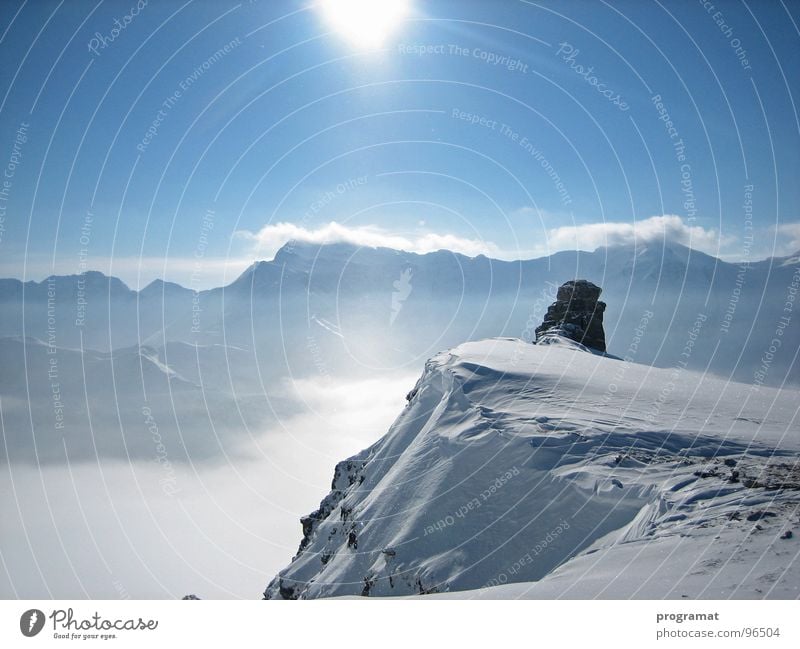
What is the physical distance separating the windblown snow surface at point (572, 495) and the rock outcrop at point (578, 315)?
18928 mm

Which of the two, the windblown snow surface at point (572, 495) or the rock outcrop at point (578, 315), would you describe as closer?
the windblown snow surface at point (572, 495)

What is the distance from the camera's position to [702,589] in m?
9.79

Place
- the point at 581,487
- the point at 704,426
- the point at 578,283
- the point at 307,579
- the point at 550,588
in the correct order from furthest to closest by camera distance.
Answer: the point at 578,283 → the point at 307,579 → the point at 704,426 → the point at 581,487 → the point at 550,588

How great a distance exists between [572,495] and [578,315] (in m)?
37.4

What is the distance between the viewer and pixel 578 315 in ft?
166

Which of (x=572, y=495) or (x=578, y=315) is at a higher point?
(x=578, y=315)

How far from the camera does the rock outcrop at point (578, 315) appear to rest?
160 feet

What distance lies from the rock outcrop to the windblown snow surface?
1893 centimetres

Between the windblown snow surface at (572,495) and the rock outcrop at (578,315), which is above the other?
the rock outcrop at (578,315)

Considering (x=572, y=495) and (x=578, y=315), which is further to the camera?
(x=578, y=315)

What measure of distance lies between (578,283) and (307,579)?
38.2 meters

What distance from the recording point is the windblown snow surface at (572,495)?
1055 cm
